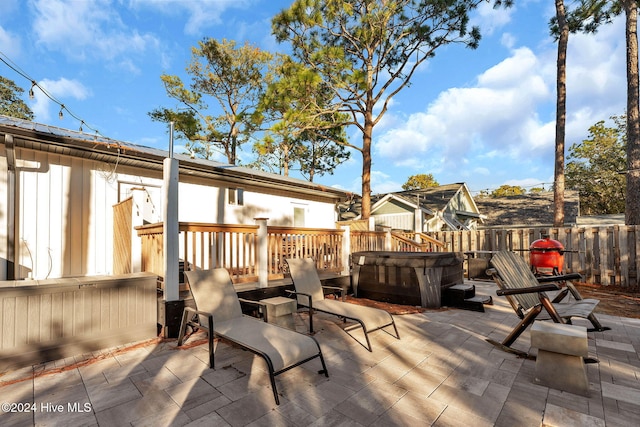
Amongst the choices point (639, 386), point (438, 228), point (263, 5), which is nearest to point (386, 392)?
point (639, 386)

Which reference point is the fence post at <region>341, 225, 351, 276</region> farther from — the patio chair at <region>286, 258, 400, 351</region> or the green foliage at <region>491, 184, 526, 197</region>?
the green foliage at <region>491, 184, 526, 197</region>

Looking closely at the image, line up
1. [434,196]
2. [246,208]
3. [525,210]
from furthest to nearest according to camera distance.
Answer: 1. [525,210]
2. [434,196]
3. [246,208]

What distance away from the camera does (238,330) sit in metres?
3.32

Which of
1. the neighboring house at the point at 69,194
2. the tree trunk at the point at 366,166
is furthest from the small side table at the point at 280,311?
the tree trunk at the point at 366,166

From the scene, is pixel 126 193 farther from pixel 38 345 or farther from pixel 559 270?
pixel 559 270

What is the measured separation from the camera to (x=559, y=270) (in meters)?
7.93

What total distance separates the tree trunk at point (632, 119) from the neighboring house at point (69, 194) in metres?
12.7

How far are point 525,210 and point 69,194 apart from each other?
25861 millimetres

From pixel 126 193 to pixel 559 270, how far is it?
37.1 ft

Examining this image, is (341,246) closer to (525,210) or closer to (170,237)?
(170,237)

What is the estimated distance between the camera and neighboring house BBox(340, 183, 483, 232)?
61.6 ft

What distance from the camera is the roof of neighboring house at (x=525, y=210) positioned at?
19.7 metres

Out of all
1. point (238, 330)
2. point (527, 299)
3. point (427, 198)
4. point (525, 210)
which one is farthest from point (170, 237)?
point (525, 210)

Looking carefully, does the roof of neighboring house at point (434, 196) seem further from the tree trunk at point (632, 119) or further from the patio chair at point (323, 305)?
the patio chair at point (323, 305)
